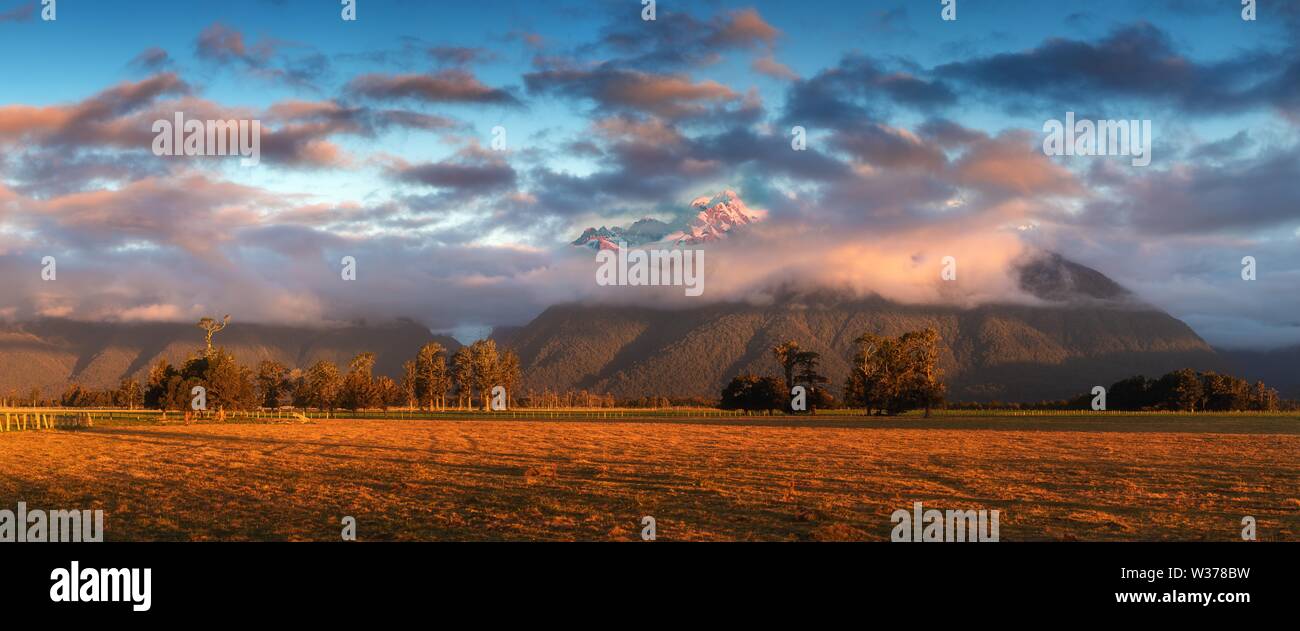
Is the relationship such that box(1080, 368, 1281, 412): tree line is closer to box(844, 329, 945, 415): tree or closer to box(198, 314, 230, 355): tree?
box(844, 329, 945, 415): tree

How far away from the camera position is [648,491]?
96.5ft

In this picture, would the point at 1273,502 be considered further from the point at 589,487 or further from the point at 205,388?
the point at 205,388

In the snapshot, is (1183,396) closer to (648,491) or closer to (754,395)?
(754,395)

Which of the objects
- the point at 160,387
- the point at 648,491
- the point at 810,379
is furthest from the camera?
the point at 810,379

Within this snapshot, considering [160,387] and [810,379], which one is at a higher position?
[160,387]

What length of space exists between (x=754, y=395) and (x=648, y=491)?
131839mm

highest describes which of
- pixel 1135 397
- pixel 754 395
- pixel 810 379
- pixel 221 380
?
pixel 221 380

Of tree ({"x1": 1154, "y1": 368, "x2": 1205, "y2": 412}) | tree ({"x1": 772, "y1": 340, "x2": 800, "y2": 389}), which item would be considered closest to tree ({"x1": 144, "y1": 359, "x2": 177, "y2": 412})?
tree ({"x1": 772, "y1": 340, "x2": 800, "y2": 389})

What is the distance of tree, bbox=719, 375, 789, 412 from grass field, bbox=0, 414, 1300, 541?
102m

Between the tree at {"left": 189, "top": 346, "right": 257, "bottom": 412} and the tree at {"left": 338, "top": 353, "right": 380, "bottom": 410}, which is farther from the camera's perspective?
the tree at {"left": 338, "top": 353, "right": 380, "bottom": 410}

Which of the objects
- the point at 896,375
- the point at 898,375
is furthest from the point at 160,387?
the point at 898,375

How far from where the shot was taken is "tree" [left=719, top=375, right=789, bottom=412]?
156125 millimetres
